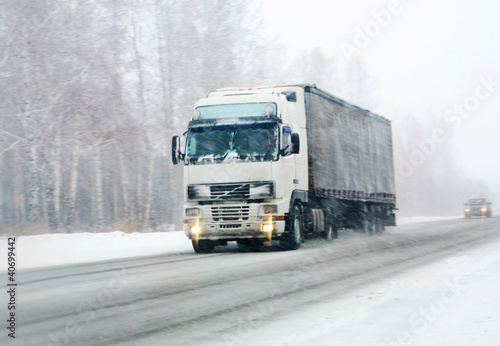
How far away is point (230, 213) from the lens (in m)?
16.6

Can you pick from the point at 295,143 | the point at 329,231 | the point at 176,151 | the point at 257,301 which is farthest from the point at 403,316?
the point at 329,231

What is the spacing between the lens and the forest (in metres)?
28.1

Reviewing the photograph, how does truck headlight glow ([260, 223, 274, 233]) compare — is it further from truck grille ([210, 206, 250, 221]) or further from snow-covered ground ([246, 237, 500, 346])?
snow-covered ground ([246, 237, 500, 346])

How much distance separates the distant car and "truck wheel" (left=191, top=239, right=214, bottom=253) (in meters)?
37.6

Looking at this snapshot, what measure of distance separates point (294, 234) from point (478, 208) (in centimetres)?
3725

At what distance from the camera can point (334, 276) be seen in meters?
11.7

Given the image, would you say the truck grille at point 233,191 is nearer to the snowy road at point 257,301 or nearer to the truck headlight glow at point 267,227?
the truck headlight glow at point 267,227

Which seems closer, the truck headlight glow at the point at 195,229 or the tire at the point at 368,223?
the truck headlight glow at the point at 195,229

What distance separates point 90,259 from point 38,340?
1050 centimetres

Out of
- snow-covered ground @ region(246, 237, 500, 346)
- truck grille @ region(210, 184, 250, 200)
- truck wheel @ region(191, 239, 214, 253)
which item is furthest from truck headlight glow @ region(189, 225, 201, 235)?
snow-covered ground @ region(246, 237, 500, 346)

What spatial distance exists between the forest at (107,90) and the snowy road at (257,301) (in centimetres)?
1386

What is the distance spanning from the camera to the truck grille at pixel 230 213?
16594 millimetres

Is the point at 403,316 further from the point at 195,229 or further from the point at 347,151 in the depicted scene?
the point at 347,151

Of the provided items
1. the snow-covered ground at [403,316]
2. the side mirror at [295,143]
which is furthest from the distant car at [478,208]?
the snow-covered ground at [403,316]
